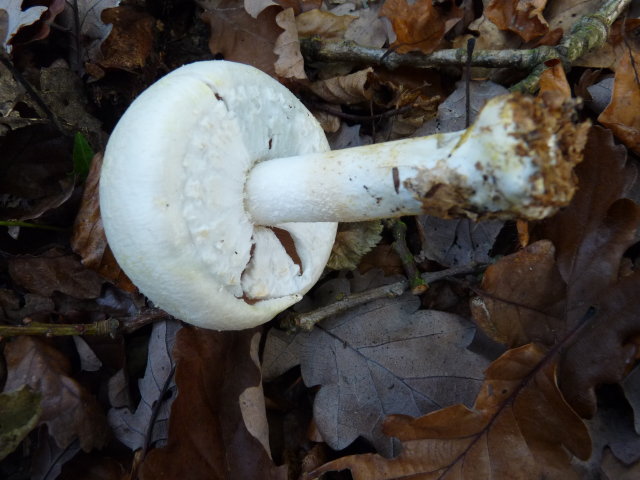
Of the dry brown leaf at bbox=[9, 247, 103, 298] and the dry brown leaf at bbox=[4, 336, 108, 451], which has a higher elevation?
the dry brown leaf at bbox=[9, 247, 103, 298]

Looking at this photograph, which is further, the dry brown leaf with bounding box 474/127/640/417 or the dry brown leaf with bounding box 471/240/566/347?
the dry brown leaf with bounding box 471/240/566/347

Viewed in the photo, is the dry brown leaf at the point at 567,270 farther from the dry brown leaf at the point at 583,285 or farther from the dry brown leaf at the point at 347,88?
the dry brown leaf at the point at 347,88

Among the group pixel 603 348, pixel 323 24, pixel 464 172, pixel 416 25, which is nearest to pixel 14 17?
pixel 323 24

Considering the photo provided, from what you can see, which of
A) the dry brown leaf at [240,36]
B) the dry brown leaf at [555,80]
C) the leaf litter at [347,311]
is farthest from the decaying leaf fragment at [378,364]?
the dry brown leaf at [240,36]

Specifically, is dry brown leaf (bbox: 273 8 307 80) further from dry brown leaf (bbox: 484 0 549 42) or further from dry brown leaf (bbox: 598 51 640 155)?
dry brown leaf (bbox: 598 51 640 155)

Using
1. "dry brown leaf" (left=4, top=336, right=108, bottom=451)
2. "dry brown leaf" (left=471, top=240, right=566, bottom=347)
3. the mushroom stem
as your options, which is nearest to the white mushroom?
the mushroom stem

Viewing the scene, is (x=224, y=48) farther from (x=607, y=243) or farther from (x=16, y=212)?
(x=607, y=243)
